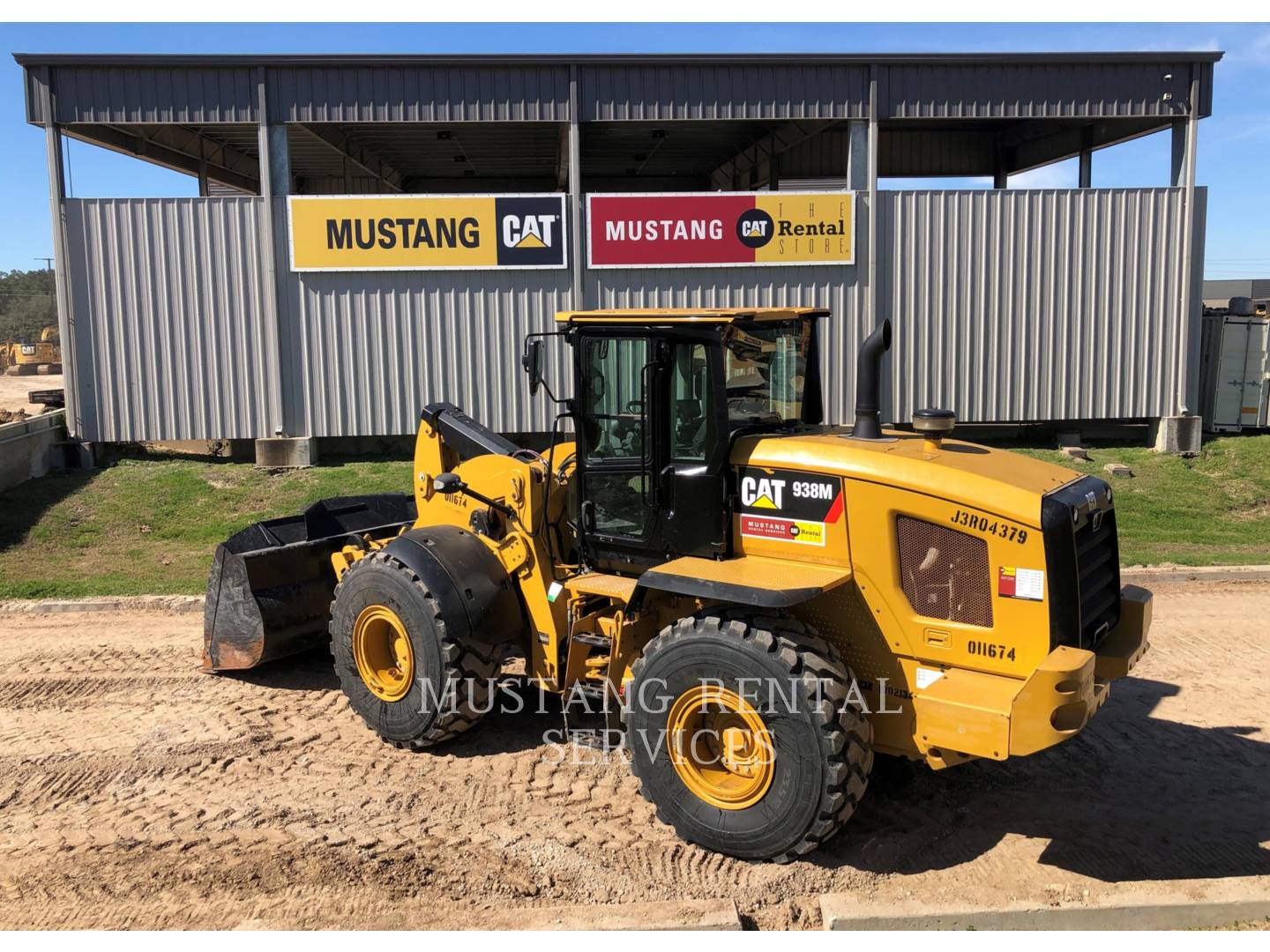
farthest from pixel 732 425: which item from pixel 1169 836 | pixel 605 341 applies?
pixel 1169 836

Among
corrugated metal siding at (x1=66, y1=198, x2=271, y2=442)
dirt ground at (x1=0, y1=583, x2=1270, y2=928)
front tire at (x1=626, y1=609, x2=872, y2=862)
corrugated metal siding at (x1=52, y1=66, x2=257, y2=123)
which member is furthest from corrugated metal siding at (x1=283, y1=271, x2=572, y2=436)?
front tire at (x1=626, y1=609, x2=872, y2=862)

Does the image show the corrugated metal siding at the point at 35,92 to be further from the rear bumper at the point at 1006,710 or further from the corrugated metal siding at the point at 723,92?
the rear bumper at the point at 1006,710

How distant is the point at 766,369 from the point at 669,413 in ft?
2.19

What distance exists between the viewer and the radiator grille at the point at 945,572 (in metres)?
4.95

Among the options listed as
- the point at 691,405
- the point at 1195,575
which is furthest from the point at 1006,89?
the point at 691,405

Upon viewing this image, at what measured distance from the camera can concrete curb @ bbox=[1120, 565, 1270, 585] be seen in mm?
11031

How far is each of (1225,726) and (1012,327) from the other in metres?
11.2

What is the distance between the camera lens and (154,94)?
1552cm

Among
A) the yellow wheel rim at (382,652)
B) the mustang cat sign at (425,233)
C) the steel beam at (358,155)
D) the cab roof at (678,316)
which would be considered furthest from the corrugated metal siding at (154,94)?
the cab roof at (678,316)

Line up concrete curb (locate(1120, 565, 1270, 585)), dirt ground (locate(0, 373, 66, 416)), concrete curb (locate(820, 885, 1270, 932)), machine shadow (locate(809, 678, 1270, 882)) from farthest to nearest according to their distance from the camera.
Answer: dirt ground (locate(0, 373, 66, 416)) → concrete curb (locate(1120, 565, 1270, 585)) → machine shadow (locate(809, 678, 1270, 882)) → concrete curb (locate(820, 885, 1270, 932))

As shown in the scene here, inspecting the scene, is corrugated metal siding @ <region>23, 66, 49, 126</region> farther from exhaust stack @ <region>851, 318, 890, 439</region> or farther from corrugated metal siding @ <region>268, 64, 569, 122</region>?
exhaust stack @ <region>851, 318, 890, 439</region>

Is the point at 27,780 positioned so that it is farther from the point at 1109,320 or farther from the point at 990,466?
the point at 1109,320

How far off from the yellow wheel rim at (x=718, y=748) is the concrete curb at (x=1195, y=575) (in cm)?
721

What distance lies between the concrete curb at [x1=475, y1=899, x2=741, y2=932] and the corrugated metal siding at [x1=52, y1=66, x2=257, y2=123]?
14.2m
